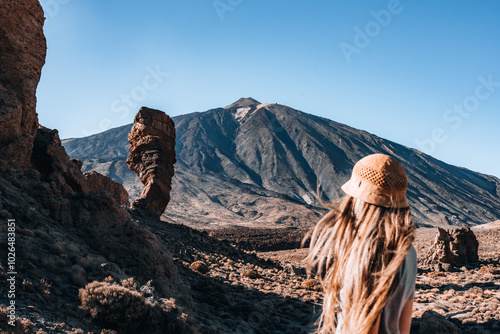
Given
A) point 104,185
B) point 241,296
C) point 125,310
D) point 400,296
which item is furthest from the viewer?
point 104,185

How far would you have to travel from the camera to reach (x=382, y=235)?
4.92 feet

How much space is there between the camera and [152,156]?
20859 mm

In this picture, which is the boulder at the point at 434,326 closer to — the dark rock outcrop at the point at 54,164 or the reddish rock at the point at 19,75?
the dark rock outcrop at the point at 54,164

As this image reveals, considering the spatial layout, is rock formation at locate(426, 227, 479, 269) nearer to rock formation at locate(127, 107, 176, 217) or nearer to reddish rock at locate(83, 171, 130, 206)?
rock formation at locate(127, 107, 176, 217)

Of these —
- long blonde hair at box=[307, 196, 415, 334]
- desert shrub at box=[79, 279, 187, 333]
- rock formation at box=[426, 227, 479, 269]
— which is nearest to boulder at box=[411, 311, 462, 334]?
desert shrub at box=[79, 279, 187, 333]

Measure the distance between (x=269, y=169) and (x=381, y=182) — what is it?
4258 inches

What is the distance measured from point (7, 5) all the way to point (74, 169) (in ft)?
16.5

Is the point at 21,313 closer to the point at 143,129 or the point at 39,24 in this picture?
the point at 39,24

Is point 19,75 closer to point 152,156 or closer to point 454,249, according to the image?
point 152,156

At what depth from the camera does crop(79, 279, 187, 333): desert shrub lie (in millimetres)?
5227

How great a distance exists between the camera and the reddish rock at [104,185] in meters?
21.9

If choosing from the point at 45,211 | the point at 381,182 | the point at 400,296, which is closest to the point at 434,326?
the point at 400,296

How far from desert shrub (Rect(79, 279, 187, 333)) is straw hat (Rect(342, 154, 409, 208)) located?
16.2 feet

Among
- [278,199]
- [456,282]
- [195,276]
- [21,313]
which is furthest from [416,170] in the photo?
[21,313]
